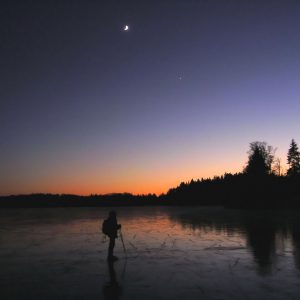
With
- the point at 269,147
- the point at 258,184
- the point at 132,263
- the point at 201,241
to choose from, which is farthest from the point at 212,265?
the point at 269,147

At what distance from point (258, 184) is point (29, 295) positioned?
85584 mm

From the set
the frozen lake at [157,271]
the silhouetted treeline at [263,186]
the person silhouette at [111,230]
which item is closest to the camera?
the frozen lake at [157,271]

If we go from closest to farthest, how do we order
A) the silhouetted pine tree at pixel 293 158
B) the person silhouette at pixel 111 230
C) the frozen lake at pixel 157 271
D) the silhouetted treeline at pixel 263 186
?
the frozen lake at pixel 157 271
the person silhouette at pixel 111 230
the silhouetted treeline at pixel 263 186
the silhouetted pine tree at pixel 293 158

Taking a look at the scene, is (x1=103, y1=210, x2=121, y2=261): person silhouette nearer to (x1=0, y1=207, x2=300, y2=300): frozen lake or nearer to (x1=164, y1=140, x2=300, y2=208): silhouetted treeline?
(x1=0, y1=207, x2=300, y2=300): frozen lake

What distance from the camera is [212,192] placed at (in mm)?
185625

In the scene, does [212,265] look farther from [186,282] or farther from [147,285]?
[147,285]

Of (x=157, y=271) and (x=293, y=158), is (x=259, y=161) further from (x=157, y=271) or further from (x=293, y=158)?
(x=157, y=271)

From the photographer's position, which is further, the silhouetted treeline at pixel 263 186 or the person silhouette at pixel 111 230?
the silhouetted treeline at pixel 263 186

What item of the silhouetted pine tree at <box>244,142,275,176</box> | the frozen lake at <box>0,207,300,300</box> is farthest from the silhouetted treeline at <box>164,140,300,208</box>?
the frozen lake at <box>0,207,300,300</box>

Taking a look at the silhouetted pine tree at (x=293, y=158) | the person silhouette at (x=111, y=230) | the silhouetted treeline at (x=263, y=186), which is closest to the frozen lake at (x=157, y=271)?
the person silhouette at (x=111, y=230)

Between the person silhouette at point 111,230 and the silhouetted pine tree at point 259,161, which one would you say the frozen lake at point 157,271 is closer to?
the person silhouette at point 111,230

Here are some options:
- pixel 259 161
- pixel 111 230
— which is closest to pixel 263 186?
pixel 259 161

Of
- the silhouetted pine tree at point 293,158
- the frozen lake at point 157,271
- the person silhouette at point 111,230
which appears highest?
the silhouetted pine tree at point 293,158

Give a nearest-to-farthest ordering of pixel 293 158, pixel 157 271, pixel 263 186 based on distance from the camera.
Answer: pixel 157 271, pixel 263 186, pixel 293 158
